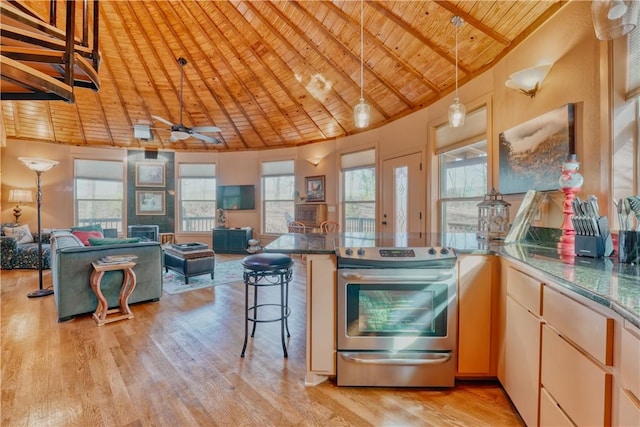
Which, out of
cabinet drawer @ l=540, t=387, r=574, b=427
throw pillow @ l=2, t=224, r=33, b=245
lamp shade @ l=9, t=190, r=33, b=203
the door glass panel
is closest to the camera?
cabinet drawer @ l=540, t=387, r=574, b=427

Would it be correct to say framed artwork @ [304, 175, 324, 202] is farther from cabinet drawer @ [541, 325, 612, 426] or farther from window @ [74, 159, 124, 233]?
cabinet drawer @ [541, 325, 612, 426]

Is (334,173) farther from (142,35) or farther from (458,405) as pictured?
(458,405)

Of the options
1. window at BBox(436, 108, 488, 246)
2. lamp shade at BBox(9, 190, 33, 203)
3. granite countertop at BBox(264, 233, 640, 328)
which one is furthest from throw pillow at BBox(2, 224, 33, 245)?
window at BBox(436, 108, 488, 246)

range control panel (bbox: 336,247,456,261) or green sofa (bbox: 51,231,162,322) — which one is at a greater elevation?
range control panel (bbox: 336,247,456,261)

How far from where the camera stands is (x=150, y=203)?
7.42 metres

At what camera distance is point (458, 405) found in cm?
182

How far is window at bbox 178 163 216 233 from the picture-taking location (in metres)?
7.71

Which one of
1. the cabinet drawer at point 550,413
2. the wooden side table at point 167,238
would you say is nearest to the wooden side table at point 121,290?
the cabinet drawer at point 550,413

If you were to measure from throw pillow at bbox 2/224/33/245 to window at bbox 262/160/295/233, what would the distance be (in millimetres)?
4725

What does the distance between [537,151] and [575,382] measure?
6.11 ft

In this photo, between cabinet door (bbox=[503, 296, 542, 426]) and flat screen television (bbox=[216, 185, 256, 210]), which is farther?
flat screen television (bbox=[216, 185, 256, 210])

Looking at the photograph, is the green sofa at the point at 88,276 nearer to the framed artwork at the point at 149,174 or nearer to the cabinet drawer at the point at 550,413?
the cabinet drawer at the point at 550,413

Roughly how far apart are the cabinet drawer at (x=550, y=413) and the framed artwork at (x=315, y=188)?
219 inches

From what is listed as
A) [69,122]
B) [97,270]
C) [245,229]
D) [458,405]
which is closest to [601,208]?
[458,405]
